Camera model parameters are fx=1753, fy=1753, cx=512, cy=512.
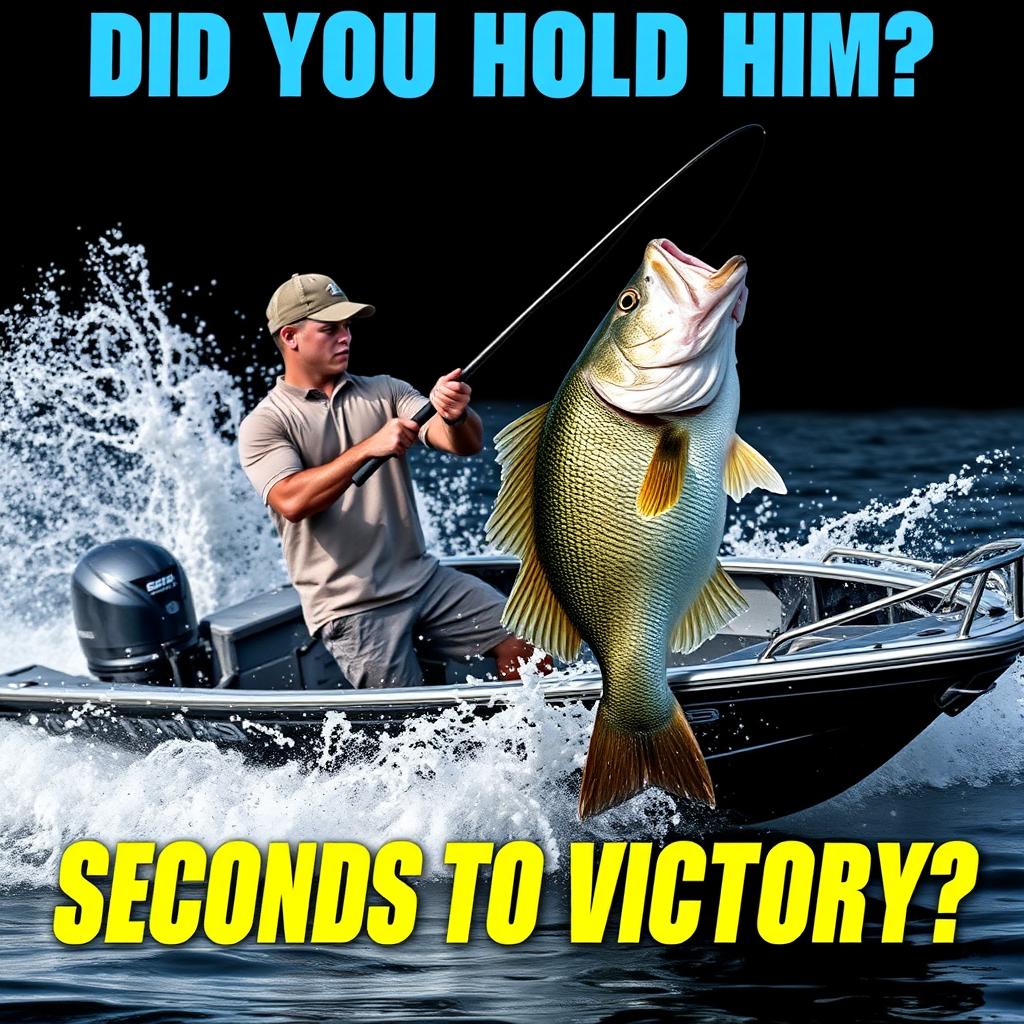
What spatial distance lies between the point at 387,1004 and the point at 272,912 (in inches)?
35.6

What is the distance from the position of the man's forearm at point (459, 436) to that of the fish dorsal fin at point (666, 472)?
5.81ft

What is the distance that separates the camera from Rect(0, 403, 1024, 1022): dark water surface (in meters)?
4.61

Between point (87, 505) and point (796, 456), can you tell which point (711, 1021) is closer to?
point (87, 505)

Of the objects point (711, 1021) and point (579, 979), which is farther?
point (579, 979)

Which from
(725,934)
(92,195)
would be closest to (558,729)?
(725,934)

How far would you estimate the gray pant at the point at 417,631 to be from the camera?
592cm

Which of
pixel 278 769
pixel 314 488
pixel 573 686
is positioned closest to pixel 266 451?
pixel 314 488

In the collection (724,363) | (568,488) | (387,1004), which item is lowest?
(387,1004)

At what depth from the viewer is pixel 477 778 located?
5.69 meters

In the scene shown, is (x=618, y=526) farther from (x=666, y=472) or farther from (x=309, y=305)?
(x=309, y=305)

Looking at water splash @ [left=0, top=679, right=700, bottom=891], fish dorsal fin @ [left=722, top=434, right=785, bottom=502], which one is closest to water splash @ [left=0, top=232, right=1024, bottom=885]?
water splash @ [left=0, top=679, right=700, bottom=891]

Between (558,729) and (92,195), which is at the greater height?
(92,195)

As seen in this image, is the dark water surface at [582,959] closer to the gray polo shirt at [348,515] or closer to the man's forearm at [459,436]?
the gray polo shirt at [348,515]

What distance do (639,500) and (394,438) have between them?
138 cm
